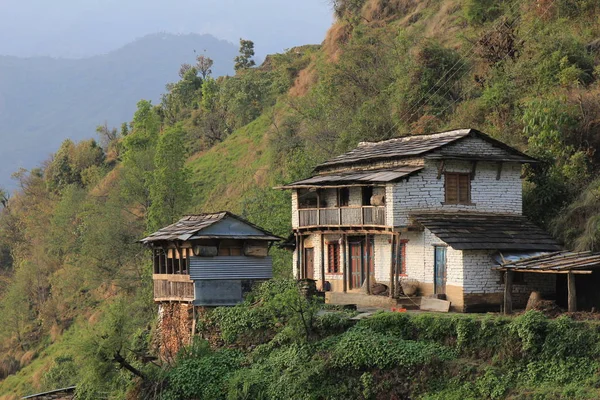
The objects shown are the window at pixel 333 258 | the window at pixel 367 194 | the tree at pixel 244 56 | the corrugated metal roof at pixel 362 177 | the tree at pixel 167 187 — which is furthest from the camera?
the tree at pixel 244 56

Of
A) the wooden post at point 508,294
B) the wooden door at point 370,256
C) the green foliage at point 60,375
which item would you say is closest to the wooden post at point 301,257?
the wooden door at point 370,256

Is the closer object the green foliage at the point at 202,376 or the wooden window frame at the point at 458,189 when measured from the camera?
the green foliage at the point at 202,376

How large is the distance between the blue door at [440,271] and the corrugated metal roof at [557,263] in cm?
333

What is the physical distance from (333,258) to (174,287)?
24.0ft

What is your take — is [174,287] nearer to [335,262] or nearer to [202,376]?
[202,376]

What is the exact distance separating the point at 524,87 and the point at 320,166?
11133 millimetres

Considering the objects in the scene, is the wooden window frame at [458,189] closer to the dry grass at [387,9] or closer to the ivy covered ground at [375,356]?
the ivy covered ground at [375,356]

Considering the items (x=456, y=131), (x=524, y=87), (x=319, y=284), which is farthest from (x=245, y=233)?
(x=524, y=87)

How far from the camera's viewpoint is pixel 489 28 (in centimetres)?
5619

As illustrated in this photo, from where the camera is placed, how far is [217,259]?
37.2 meters

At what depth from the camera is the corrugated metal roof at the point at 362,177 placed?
36.2 metres

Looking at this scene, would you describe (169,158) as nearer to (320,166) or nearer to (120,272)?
(120,272)

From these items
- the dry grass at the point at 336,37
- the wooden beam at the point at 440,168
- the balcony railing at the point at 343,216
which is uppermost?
the dry grass at the point at 336,37

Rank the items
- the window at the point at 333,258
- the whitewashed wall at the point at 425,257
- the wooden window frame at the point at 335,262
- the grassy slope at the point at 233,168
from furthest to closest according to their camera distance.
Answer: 1. the grassy slope at the point at 233,168
2. the window at the point at 333,258
3. the wooden window frame at the point at 335,262
4. the whitewashed wall at the point at 425,257
